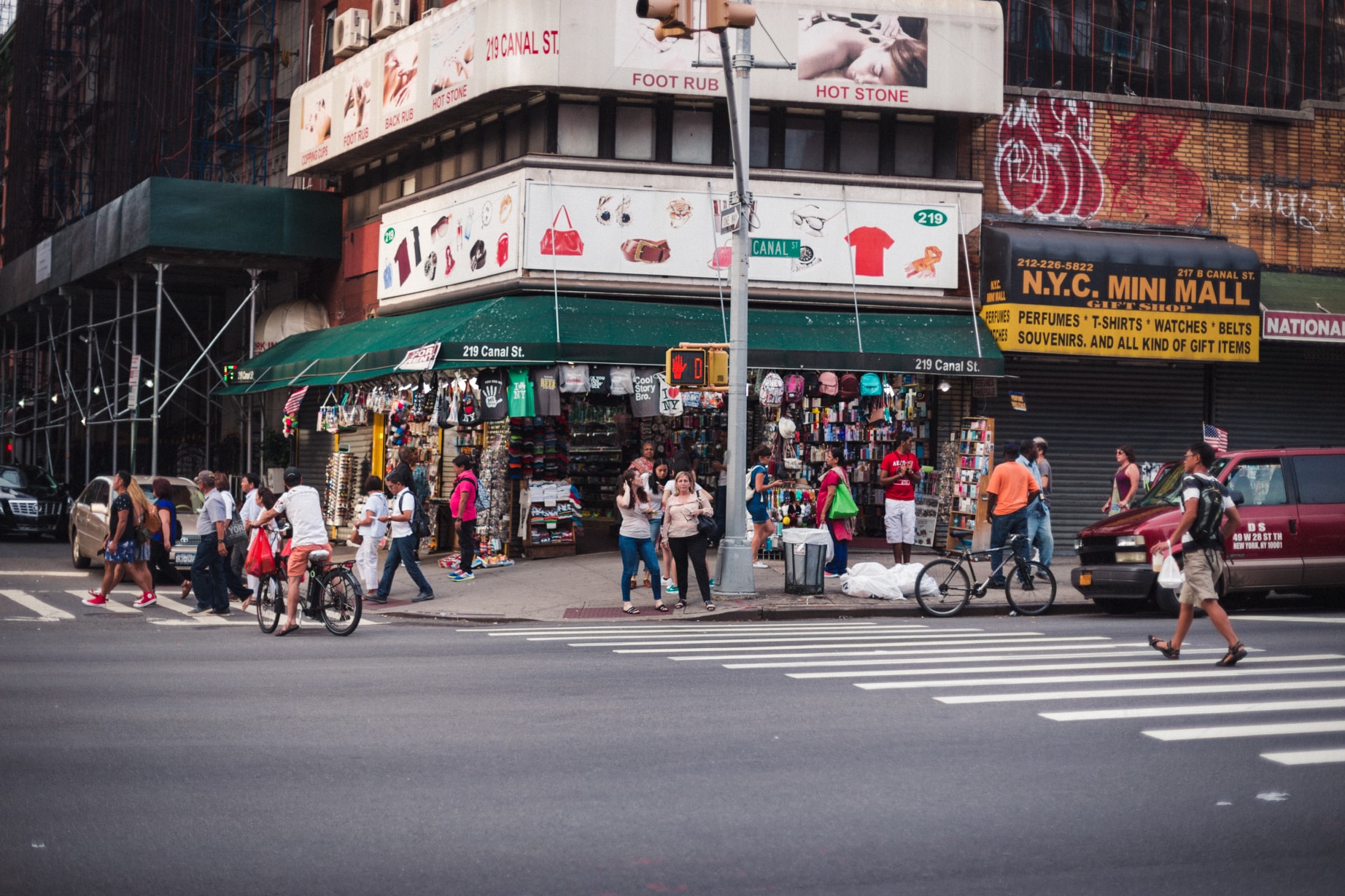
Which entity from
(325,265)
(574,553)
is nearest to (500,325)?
(574,553)

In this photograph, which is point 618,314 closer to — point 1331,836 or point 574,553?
point 574,553

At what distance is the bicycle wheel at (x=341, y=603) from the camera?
14.1 meters

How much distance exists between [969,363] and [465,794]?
15.7 metres

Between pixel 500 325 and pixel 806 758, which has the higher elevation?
pixel 500 325

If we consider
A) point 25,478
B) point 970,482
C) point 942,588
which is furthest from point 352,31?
point 942,588

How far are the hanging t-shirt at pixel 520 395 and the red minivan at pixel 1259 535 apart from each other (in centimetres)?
818

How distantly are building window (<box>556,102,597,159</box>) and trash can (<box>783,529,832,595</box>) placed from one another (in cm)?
767

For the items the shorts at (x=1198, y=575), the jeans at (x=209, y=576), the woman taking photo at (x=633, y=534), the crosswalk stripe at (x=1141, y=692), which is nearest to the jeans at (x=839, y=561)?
the woman taking photo at (x=633, y=534)

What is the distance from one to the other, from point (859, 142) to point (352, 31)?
10.5 m

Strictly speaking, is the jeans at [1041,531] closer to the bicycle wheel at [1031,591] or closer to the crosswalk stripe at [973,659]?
the bicycle wheel at [1031,591]

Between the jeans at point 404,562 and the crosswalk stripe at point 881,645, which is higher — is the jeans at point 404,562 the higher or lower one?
the higher one

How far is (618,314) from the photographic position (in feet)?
68.8

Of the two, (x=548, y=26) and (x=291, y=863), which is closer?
(x=291, y=863)

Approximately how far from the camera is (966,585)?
15688 mm
